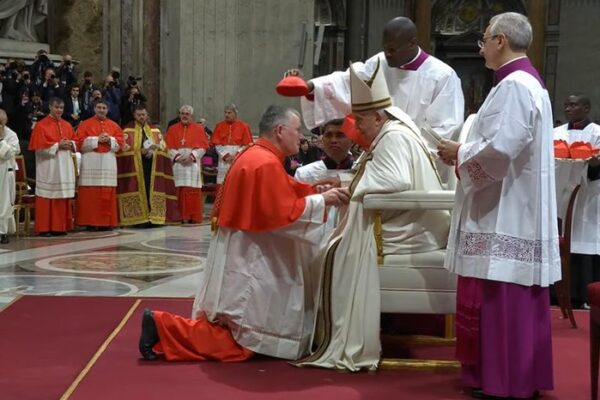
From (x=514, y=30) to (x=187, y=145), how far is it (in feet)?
29.2

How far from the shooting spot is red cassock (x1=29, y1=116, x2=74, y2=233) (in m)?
10.2

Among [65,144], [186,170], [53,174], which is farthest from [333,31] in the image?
[53,174]

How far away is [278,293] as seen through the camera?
14.6 feet

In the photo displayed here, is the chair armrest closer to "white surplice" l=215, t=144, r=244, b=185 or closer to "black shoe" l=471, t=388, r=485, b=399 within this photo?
"black shoe" l=471, t=388, r=485, b=399

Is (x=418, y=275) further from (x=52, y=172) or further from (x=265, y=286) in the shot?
(x=52, y=172)

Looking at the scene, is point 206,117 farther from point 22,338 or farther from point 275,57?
point 22,338

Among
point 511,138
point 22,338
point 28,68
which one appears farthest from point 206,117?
point 511,138

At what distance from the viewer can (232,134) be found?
507 inches

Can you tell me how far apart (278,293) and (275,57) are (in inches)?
385

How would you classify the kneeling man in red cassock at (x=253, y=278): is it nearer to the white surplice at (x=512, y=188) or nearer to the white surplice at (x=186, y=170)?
the white surplice at (x=512, y=188)

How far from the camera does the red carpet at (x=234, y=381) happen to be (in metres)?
3.84

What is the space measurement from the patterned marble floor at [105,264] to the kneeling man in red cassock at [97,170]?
281 millimetres

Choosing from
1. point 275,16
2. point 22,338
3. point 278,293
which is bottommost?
point 22,338

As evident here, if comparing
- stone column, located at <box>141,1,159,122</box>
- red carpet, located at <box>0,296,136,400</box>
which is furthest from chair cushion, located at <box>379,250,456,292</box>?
stone column, located at <box>141,1,159,122</box>
